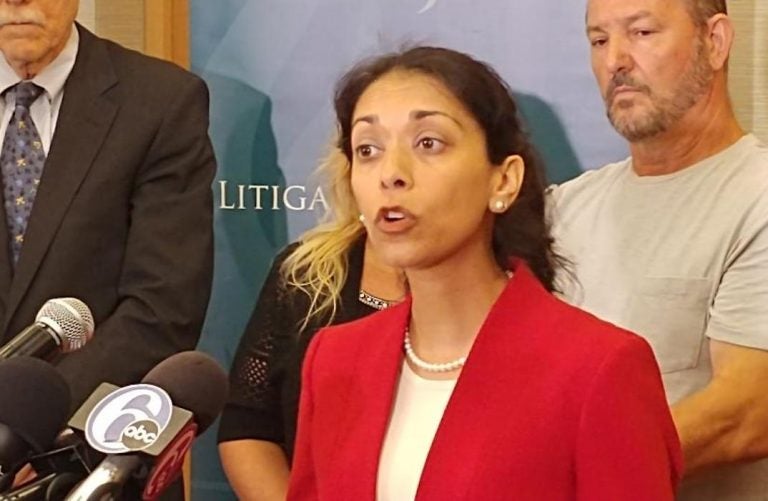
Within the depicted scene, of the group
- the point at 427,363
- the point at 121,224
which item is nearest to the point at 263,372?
the point at 121,224

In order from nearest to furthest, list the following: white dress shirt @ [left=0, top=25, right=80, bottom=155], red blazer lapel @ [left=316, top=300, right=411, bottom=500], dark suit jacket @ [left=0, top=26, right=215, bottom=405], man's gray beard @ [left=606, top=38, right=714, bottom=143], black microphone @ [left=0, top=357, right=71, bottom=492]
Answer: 1. black microphone @ [left=0, top=357, right=71, bottom=492]
2. red blazer lapel @ [left=316, top=300, right=411, bottom=500]
3. man's gray beard @ [left=606, top=38, right=714, bottom=143]
4. dark suit jacket @ [left=0, top=26, right=215, bottom=405]
5. white dress shirt @ [left=0, top=25, right=80, bottom=155]

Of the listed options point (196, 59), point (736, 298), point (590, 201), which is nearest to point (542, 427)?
point (736, 298)

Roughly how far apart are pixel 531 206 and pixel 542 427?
34 centimetres

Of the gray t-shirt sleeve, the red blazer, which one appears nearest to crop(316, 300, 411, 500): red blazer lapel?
the red blazer

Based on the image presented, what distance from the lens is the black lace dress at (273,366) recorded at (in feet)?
8.21

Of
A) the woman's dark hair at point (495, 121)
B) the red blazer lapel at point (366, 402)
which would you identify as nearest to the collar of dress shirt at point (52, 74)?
the woman's dark hair at point (495, 121)

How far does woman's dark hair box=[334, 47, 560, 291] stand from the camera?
163 centimetres

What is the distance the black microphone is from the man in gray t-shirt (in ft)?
3.10

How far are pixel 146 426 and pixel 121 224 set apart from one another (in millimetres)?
1284

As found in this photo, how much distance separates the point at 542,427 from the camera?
4.90 ft

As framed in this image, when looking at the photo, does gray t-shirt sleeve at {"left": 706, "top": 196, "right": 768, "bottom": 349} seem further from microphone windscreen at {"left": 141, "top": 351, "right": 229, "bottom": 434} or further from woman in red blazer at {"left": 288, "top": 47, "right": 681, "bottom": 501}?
microphone windscreen at {"left": 141, "top": 351, "right": 229, "bottom": 434}

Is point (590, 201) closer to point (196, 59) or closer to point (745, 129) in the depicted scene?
point (745, 129)

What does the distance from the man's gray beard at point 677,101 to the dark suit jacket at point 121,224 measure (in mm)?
781

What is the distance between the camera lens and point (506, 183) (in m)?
1.65
